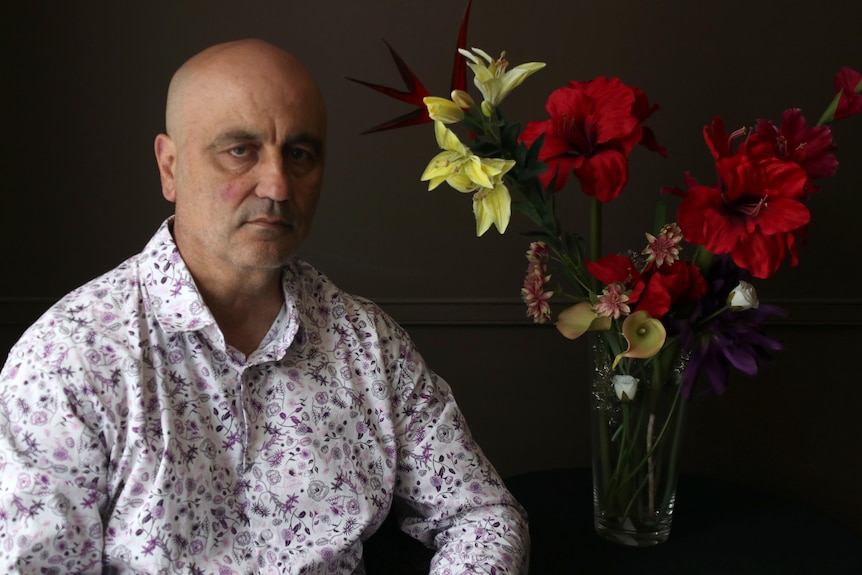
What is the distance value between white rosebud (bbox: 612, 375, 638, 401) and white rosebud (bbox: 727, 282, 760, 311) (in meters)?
0.20

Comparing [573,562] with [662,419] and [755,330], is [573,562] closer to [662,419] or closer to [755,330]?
[662,419]

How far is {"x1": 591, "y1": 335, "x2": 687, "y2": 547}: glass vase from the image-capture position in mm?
1508

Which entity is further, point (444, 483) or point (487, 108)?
point (444, 483)

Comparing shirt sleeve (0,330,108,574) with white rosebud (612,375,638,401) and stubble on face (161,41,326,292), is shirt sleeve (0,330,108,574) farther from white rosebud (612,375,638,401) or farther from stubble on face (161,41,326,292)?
white rosebud (612,375,638,401)

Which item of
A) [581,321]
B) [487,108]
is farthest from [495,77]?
[581,321]

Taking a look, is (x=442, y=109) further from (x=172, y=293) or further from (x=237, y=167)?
(x=172, y=293)

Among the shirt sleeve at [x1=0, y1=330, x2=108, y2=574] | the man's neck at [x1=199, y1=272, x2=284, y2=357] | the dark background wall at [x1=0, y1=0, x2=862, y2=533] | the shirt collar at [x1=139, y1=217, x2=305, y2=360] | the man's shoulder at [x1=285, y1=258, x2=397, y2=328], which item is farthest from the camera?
the dark background wall at [x1=0, y1=0, x2=862, y2=533]

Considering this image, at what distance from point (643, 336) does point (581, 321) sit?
0.10 metres

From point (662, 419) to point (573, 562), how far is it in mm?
284

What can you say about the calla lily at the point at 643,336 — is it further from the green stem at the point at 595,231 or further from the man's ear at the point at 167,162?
the man's ear at the point at 167,162

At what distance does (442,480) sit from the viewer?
1521 mm

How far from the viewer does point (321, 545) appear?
140 centimetres

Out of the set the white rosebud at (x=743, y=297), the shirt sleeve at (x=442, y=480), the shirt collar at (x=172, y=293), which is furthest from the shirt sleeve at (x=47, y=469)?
the white rosebud at (x=743, y=297)

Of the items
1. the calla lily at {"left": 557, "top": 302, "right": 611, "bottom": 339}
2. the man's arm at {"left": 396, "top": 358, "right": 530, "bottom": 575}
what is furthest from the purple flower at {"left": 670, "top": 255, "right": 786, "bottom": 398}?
the man's arm at {"left": 396, "top": 358, "right": 530, "bottom": 575}
